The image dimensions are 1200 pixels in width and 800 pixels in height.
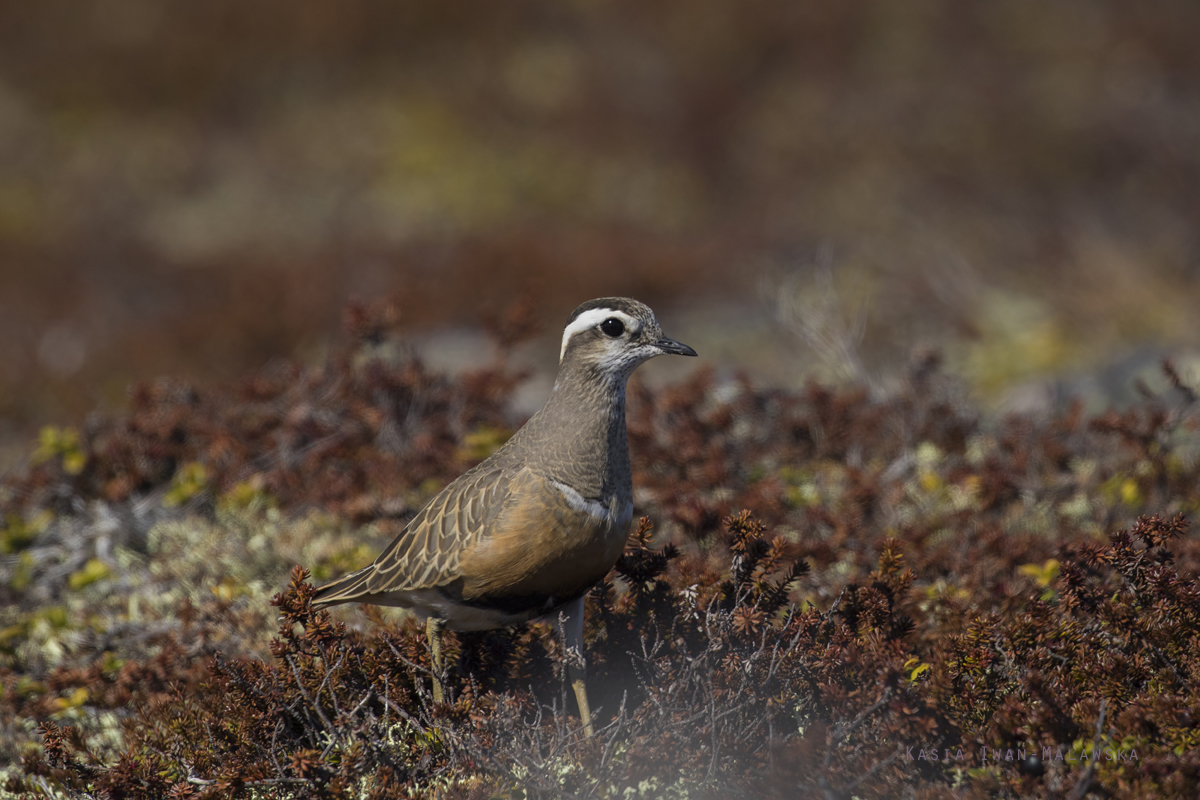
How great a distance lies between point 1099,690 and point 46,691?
475 centimetres

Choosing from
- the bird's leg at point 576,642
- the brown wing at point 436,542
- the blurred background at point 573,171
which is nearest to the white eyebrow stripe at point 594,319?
the brown wing at point 436,542

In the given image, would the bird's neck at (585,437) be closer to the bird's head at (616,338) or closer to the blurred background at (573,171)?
the bird's head at (616,338)

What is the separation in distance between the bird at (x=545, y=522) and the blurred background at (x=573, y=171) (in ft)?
22.9

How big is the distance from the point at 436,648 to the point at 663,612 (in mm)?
930

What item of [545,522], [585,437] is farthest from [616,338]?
[545,522]

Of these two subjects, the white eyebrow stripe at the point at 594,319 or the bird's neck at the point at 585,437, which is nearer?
the bird's neck at the point at 585,437

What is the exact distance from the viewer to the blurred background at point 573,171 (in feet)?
39.0

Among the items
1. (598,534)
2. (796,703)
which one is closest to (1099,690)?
(796,703)

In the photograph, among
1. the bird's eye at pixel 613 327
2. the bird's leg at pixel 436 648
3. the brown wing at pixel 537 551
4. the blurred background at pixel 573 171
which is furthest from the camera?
the blurred background at pixel 573 171

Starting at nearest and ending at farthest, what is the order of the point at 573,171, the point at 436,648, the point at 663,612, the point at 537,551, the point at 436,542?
the point at 537,551
the point at 436,542
the point at 436,648
the point at 663,612
the point at 573,171

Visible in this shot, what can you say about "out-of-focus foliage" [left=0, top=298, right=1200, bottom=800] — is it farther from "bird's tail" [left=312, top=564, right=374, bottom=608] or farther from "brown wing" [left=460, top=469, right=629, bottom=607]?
"brown wing" [left=460, top=469, right=629, bottom=607]

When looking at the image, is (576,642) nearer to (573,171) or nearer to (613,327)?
(613,327)

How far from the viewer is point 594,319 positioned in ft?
13.2

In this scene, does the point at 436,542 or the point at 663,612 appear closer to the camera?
the point at 436,542
